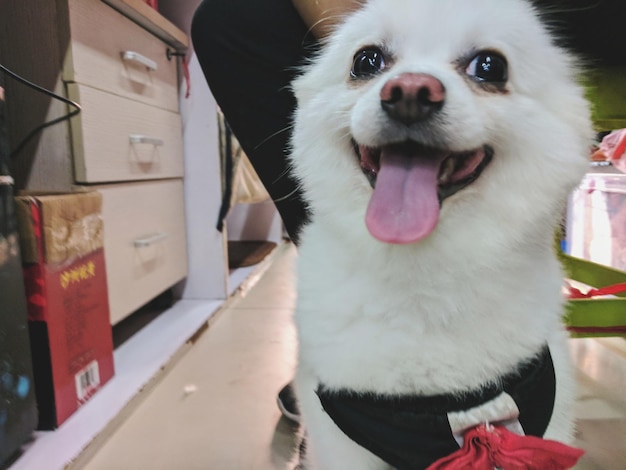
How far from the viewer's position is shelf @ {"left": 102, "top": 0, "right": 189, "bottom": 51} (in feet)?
4.11

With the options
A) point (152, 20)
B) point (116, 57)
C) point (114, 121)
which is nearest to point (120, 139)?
point (114, 121)

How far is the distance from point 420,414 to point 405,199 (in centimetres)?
24

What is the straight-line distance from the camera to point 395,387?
1.80ft

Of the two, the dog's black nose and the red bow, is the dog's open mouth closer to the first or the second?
the dog's black nose

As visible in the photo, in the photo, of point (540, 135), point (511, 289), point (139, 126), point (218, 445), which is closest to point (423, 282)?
point (511, 289)

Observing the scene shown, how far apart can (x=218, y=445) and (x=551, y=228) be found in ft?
2.33

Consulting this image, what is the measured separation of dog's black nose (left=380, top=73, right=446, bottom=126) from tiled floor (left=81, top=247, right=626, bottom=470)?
26.2 inches

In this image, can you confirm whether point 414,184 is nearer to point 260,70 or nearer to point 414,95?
point 414,95

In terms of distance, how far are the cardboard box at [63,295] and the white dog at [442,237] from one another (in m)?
0.57

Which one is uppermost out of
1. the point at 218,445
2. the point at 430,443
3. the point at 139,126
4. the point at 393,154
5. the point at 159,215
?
the point at 139,126

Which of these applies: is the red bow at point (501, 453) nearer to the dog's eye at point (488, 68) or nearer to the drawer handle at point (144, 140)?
the dog's eye at point (488, 68)

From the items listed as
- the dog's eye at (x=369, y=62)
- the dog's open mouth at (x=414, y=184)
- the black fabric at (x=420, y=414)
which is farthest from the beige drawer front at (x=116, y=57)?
the black fabric at (x=420, y=414)

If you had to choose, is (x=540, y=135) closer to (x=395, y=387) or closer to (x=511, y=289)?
(x=511, y=289)

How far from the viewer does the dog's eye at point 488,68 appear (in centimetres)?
58
